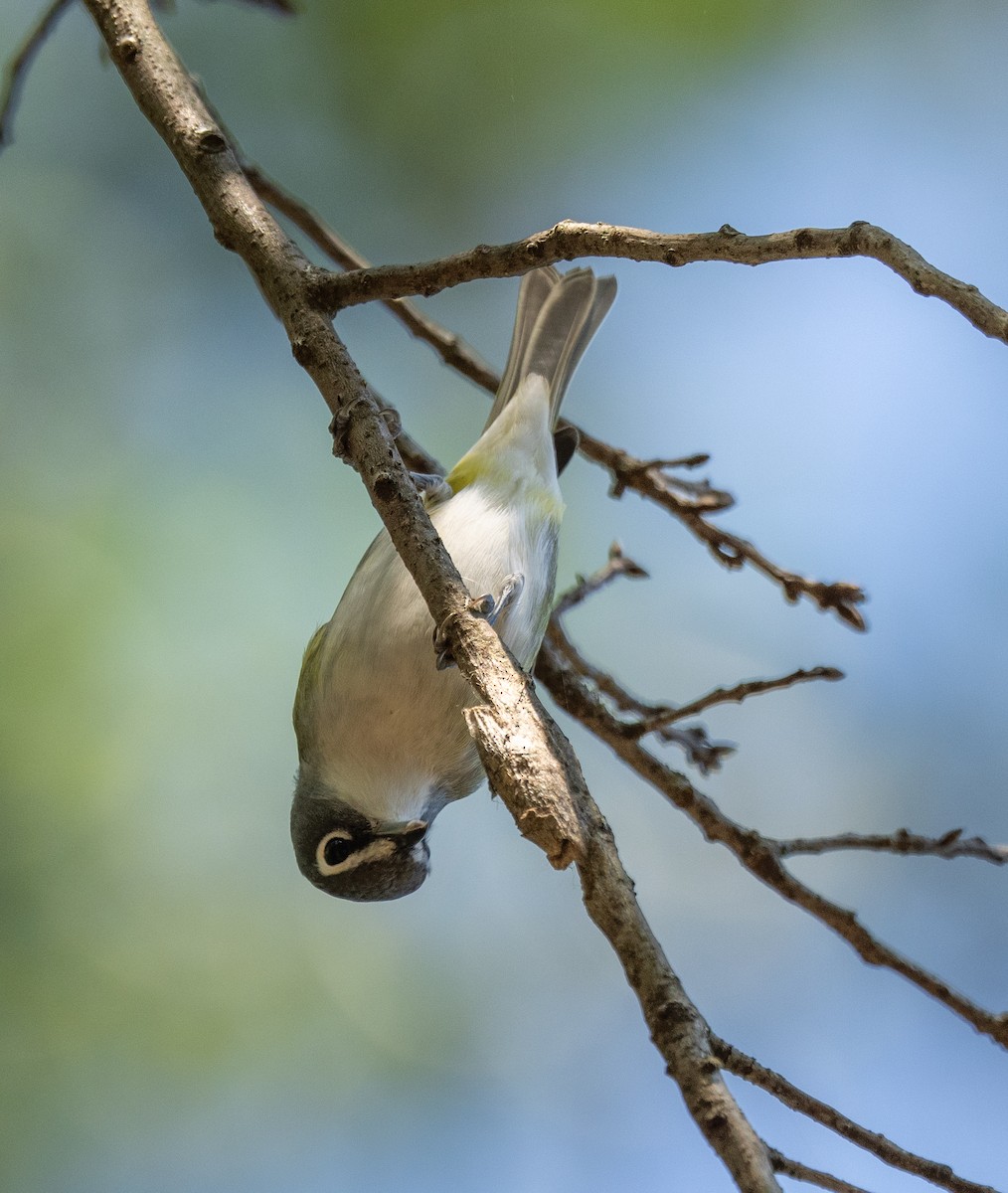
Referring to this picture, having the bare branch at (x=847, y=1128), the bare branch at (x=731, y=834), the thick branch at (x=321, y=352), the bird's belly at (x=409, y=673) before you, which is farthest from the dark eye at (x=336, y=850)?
the bare branch at (x=847, y=1128)

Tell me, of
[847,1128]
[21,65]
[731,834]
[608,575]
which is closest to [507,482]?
[608,575]

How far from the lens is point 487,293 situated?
15.3ft

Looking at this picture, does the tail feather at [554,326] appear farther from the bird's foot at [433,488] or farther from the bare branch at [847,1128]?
the bare branch at [847,1128]

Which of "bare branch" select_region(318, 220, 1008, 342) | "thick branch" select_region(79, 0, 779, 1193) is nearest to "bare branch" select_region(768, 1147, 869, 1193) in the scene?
"thick branch" select_region(79, 0, 779, 1193)

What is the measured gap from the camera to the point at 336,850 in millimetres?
2588

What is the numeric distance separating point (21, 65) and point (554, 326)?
4.87 feet

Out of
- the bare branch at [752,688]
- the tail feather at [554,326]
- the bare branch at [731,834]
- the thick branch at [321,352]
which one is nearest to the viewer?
the thick branch at [321,352]

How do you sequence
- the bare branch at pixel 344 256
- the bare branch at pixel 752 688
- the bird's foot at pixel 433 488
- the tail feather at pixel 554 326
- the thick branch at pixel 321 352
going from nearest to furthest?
the thick branch at pixel 321 352
the bare branch at pixel 752 688
the bird's foot at pixel 433 488
the bare branch at pixel 344 256
the tail feather at pixel 554 326

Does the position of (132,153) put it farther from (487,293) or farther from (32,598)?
(32,598)

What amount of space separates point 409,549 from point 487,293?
335 cm

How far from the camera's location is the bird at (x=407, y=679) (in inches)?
94.3

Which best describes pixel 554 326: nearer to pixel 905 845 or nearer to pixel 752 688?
pixel 752 688

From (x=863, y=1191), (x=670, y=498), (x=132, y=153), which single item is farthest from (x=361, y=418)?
(x=132, y=153)

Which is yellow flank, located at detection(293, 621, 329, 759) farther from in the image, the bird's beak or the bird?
the bird's beak
